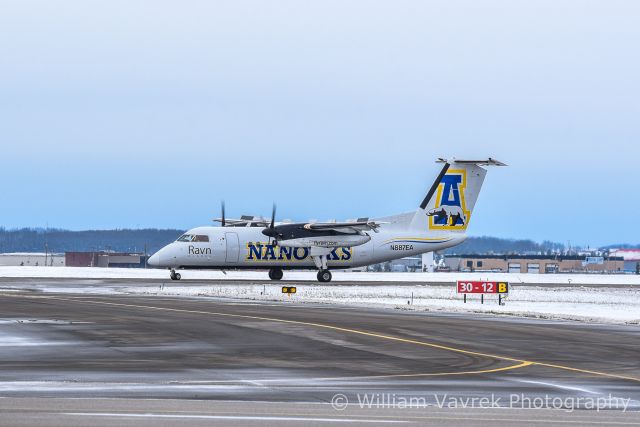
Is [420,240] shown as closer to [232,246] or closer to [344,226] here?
[344,226]

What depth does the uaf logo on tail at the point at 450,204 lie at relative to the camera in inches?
2830

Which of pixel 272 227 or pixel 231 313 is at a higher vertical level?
pixel 272 227

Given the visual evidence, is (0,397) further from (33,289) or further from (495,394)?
(33,289)

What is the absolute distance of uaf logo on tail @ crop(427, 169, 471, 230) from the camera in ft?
236

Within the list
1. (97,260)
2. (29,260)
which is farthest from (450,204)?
(29,260)

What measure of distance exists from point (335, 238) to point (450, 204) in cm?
916

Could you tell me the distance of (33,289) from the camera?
54.1 m

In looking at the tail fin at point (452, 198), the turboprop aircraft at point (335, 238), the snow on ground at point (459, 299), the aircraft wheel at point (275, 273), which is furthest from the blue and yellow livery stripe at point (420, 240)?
the snow on ground at point (459, 299)

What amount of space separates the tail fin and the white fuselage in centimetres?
77

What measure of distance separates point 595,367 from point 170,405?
385 inches

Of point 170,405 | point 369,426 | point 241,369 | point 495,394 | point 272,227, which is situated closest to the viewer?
point 369,426

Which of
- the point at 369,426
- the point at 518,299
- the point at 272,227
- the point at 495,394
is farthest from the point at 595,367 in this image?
the point at 272,227

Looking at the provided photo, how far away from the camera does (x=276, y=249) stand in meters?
68.9

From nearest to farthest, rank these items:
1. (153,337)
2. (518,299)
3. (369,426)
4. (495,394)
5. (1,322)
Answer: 1. (369,426)
2. (495,394)
3. (153,337)
4. (1,322)
5. (518,299)
